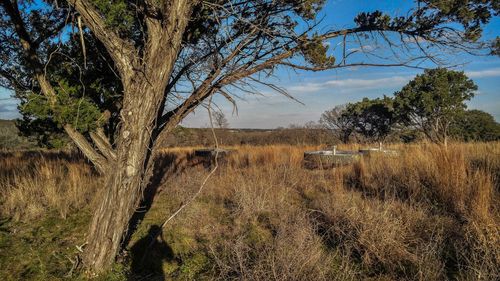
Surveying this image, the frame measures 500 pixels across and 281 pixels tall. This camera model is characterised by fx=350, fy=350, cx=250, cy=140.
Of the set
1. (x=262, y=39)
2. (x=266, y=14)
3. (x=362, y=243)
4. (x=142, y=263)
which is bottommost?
(x=142, y=263)

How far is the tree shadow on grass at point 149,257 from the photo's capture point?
351 cm

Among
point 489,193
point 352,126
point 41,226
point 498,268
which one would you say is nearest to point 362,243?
point 498,268

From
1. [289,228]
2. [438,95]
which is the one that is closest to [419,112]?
[438,95]

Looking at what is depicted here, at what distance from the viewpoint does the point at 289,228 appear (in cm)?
364

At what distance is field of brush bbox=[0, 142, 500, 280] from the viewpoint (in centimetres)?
304

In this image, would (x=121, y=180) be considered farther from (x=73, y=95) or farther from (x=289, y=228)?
(x=73, y=95)

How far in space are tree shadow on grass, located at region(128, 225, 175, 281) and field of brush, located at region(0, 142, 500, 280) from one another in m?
0.01

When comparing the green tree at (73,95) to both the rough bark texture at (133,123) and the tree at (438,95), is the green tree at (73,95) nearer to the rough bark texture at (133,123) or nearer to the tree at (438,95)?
the rough bark texture at (133,123)

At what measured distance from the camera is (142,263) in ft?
12.4

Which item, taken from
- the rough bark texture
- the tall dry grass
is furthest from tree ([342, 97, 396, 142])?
the rough bark texture

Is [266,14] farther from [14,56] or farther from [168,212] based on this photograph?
[14,56]

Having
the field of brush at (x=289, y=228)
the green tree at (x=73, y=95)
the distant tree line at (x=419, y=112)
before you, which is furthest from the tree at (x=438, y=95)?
the green tree at (x=73, y=95)

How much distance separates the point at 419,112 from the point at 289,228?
2451cm

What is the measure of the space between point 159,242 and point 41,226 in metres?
1.81
